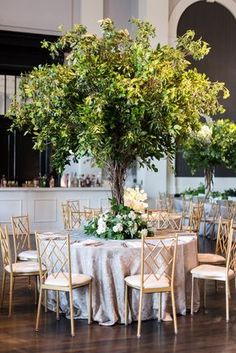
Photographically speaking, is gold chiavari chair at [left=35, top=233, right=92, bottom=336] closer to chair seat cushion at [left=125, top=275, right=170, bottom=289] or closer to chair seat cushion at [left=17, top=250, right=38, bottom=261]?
chair seat cushion at [left=125, top=275, right=170, bottom=289]

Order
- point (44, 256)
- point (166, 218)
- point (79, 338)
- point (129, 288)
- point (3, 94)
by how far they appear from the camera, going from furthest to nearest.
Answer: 1. point (3, 94)
2. point (166, 218)
3. point (44, 256)
4. point (129, 288)
5. point (79, 338)

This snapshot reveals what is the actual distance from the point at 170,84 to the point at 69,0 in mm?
8589

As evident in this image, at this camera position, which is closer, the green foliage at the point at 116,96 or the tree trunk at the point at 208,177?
the green foliage at the point at 116,96

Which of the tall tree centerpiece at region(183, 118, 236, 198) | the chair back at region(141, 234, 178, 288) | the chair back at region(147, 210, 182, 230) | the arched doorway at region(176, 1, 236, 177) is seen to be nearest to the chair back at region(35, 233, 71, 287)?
the chair back at region(141, 234, 178, 288)

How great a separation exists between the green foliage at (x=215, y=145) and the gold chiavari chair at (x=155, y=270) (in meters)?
5.77

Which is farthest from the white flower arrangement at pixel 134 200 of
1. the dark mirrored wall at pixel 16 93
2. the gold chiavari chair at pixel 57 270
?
the dark mirrored wall at pixel 16 93

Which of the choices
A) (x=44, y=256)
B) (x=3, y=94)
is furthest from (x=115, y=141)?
(x=3, y=94)

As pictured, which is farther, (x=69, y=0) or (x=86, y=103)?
(x=69, y=0)

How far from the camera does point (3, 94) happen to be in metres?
12.2

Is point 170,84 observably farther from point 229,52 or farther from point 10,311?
point 229,52

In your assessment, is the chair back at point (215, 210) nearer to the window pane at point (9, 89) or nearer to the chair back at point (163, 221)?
the chair back at point (163, 221)

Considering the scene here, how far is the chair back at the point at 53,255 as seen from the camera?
4992 millimetres

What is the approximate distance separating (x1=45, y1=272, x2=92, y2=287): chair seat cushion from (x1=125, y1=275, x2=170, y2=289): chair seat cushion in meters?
0.39

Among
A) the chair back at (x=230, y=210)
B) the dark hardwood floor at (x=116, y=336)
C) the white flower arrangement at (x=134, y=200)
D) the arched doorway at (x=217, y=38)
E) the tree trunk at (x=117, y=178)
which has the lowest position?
Answer: the dark hardwood floor at (x=116, y=336)
